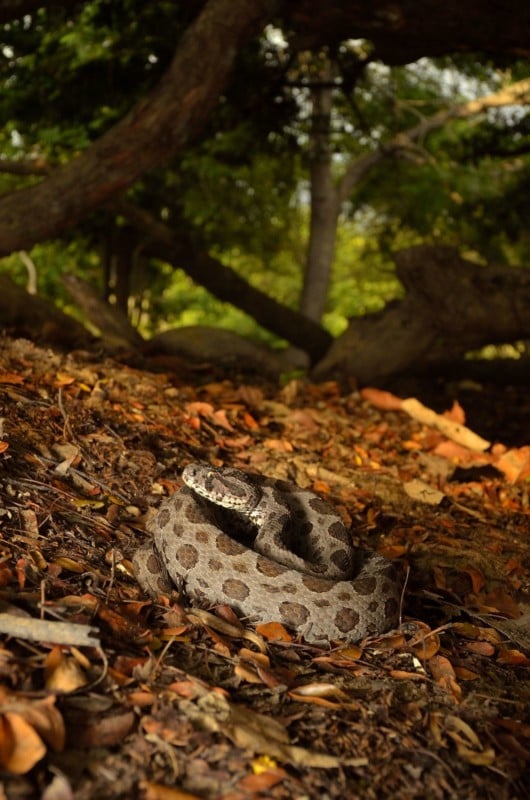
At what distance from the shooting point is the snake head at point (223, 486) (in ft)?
15.3

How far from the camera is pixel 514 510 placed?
6.90 meters

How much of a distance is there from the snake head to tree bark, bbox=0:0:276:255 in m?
4.39

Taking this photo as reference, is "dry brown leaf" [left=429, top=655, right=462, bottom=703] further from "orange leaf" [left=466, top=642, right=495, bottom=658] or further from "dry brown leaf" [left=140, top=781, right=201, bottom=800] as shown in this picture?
"dry brown leaf" [left=140, top=781, right=201, bottom=800]

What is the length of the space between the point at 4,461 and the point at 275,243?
45.4ft

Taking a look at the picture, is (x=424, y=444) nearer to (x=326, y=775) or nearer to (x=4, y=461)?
(x=4, y=461)

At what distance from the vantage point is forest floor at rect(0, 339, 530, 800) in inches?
A: 112

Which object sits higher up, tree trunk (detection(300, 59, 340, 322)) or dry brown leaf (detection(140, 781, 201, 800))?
dry brown leaf (detection(140, 781, 201, 800))

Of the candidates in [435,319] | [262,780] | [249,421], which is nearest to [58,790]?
[262,780]

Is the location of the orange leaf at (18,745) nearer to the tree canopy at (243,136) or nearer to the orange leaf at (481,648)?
the orange leaf at (481,648)

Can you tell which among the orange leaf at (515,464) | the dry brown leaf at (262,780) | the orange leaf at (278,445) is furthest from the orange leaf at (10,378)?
the orange leaf at (515,464)

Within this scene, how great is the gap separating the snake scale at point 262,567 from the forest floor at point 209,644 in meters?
0.14

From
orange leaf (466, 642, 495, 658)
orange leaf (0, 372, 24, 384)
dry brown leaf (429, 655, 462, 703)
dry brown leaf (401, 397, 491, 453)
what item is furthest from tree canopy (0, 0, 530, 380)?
dry brown leaf (429, 655, 462, 703)

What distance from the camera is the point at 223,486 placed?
4.77 m

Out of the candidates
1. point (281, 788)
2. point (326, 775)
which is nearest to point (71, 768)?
point (281, 788)
